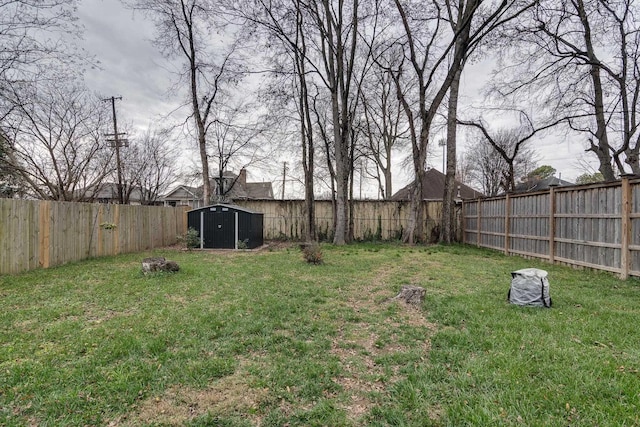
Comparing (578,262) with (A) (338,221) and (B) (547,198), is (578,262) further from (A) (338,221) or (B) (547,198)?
(A) (338,221)

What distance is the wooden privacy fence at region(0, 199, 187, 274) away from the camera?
5.82 meters

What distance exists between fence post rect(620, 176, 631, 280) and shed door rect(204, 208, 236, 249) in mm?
9786

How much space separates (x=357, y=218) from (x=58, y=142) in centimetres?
1115

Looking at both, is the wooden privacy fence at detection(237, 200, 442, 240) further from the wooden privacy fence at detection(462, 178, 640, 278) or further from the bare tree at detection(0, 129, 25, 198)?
the bare tree at detection(0, 129, 25, 198)

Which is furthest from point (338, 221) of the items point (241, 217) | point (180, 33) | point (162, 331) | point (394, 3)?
point (180, 33)

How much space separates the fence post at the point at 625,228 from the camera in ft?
17.3

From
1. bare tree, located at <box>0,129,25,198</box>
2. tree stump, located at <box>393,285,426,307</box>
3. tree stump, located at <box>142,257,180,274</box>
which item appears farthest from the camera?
bare tree, located at <box>0,129,25,198</box>

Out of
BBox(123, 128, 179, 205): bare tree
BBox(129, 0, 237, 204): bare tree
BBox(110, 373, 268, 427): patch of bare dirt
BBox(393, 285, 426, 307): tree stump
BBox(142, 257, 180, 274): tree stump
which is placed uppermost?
BBox(129, 0, 237, 204): bare tree

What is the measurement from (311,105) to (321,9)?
13.0ft

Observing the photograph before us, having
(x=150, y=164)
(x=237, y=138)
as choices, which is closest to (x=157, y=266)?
(x=237, y=138)

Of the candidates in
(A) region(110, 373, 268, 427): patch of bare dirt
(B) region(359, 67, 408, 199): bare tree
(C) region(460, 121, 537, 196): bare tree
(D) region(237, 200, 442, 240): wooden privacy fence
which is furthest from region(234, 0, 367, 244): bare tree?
(C) region(460, 121, 537, 196): bare tree

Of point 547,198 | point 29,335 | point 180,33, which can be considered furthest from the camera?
point 180,33

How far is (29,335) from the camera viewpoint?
2959 mm

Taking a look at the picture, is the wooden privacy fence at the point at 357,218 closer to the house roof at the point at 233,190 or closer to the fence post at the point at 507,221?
the fence post at the point at 507,221
